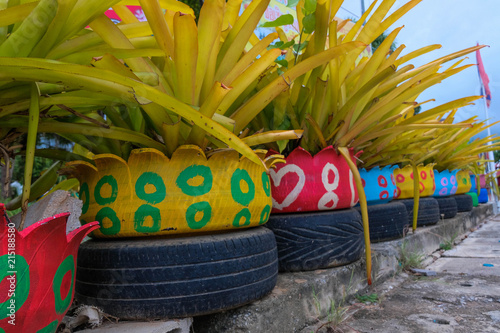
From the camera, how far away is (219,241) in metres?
0.73

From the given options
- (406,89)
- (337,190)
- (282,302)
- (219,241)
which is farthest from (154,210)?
(406,89)

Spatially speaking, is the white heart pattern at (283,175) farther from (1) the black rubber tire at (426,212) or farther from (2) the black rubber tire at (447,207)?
(2) the black rubber tire at (447,207)

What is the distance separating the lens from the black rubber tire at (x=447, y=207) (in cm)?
280

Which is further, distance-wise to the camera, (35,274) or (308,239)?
(308,239)

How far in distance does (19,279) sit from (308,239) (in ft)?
2.72

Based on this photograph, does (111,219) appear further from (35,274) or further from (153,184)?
(35,274)

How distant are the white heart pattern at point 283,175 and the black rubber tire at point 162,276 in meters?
0.42

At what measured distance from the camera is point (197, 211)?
727 millimetres

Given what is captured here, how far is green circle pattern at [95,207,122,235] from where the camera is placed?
0.73 m

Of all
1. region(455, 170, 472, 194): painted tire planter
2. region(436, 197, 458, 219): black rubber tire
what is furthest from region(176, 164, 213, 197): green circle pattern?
region(455, 170, 472, 194): painted tire planter

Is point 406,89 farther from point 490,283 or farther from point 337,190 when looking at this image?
point 490,283

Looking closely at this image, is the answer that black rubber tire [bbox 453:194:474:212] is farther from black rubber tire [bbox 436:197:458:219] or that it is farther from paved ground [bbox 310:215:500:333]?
paved ground [bbox 310:215:500:333]

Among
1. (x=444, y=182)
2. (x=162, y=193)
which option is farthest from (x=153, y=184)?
(x=444, y=182)

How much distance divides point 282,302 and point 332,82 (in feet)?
2.31
